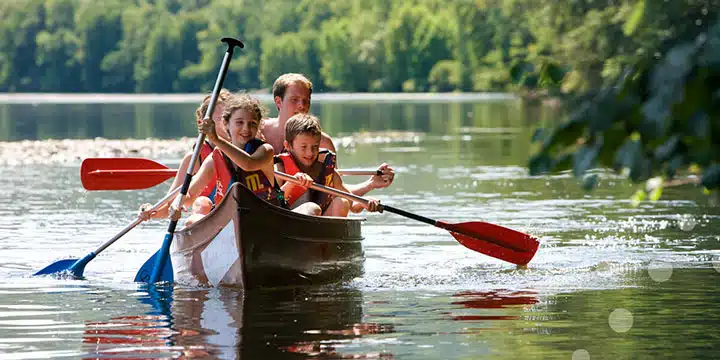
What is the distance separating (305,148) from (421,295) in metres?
1.36

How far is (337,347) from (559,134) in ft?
11.7

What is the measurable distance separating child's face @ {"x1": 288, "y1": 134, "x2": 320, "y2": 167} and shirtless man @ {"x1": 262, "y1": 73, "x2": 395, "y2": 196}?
49 centimetres

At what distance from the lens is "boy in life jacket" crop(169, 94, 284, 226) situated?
8.81 metres

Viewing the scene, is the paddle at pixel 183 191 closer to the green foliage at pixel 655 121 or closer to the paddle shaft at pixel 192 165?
the paddle shaft at pixel 192 165

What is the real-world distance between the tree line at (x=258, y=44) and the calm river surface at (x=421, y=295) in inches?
2530

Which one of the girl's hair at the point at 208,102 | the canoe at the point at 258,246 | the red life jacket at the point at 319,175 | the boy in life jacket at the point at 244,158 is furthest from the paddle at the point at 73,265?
the red life jacket at the point at 319,175

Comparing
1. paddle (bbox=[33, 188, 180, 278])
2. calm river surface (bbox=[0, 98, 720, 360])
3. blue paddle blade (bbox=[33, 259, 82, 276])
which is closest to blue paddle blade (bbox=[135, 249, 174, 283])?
calm river surface (bbox=[0, 98, 720, 360])

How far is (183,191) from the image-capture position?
928cm

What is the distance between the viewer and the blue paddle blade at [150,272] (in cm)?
960

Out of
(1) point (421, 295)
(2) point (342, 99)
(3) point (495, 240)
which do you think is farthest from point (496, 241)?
(2) point (342, 99)

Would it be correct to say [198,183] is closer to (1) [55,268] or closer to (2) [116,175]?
(1) [55,268]

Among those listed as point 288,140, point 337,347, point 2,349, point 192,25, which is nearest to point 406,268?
point 288,140

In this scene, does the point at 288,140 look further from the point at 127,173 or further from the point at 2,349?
the point at 2,349

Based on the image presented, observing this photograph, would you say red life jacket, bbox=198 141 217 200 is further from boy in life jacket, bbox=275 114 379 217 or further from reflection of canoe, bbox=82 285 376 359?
reflection of canoe, bbox=82 285 376 359
